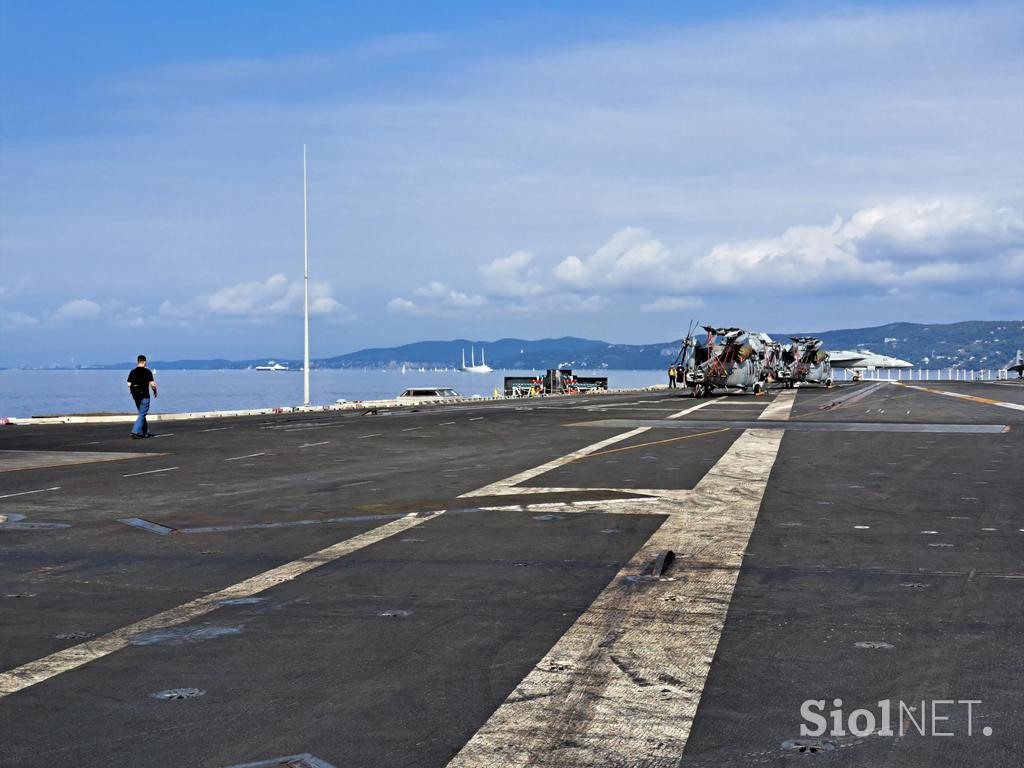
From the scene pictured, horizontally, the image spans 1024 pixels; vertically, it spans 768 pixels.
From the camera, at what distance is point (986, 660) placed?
263 inches

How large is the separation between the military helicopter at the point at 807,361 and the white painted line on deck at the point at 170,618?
76.9 metres

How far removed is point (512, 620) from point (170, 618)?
8.65ft

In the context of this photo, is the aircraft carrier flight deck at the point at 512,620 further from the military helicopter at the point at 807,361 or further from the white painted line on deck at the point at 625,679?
the military helicopter at the point at 807,361

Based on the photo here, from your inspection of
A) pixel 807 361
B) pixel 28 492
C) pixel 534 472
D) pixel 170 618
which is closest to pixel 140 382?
pixel 28 492

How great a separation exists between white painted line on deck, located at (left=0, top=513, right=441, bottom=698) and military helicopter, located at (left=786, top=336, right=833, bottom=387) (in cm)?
7692

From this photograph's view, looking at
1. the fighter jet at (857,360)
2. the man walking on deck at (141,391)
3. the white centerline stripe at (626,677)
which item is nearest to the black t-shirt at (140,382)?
the man walking on deck at (141,391)

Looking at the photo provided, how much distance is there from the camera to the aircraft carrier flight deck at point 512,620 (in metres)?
5.36

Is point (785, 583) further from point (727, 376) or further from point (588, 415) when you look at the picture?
point (727, 376)

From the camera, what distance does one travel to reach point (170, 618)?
7.97 metres

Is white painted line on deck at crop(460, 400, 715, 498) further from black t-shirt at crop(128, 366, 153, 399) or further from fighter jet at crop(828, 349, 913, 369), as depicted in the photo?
fighter jet at crop(828, 349, 913, 369)

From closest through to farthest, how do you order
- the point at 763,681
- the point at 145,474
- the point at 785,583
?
1. the point at 763,681
2. the point at 785,583
3. the point at 145,474

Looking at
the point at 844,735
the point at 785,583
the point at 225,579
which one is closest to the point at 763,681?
the point at 844,735

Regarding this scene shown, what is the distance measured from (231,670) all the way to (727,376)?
56547 millimetres

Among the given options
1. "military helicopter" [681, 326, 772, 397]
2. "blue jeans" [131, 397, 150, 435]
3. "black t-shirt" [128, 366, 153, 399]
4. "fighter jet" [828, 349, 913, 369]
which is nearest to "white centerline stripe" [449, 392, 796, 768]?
"blue jeans" [131, 397, 150, 435]
